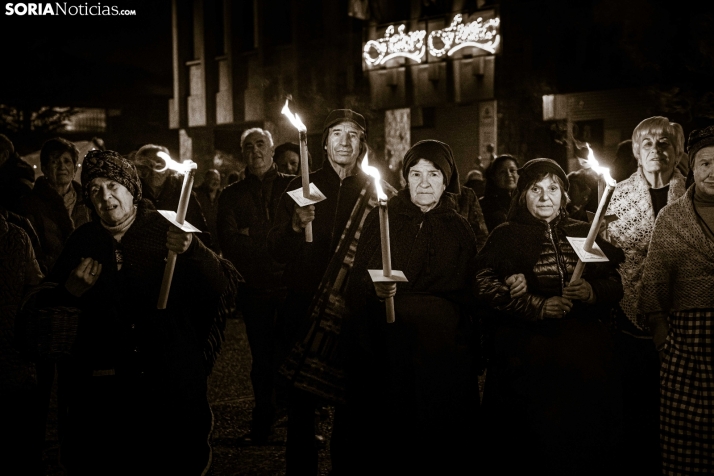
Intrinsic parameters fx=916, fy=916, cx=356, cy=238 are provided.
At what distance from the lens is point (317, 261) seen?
5.16 m

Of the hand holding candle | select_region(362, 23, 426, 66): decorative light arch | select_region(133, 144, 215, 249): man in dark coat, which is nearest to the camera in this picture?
the hand holding candle

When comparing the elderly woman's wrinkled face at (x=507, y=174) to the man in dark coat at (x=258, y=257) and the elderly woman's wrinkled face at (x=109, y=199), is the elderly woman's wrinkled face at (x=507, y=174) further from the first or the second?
the elderly woman's wrinkled face at (x=109, y=199)

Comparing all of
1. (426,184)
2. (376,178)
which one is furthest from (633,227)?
(376,178)

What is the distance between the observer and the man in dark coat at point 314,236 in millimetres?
4859

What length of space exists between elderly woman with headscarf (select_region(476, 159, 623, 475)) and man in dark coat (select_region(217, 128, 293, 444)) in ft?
6.80

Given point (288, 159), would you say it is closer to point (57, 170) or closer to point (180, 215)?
point (57, 170)

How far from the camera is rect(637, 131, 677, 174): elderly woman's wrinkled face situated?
17.8 ft

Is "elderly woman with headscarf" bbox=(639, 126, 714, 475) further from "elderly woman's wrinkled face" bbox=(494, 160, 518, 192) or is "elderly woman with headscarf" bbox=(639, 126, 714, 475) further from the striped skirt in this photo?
"elderly woman's wrinkled face" bbox=(494, 160, 518, 192)

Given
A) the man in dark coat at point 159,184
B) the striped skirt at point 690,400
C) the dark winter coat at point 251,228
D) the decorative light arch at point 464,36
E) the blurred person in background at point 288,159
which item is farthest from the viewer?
the decorative light arch at point 464,36

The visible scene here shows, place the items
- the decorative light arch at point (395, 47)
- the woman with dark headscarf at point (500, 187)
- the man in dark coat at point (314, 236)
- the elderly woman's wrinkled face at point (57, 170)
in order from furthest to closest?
the decorative light arch at point (395, 47) → the woman with dark headscarf at point (500, 187) → the elderly woman's wrinkled face at point (57, 170) → the man in dark coat at point (314, 236)

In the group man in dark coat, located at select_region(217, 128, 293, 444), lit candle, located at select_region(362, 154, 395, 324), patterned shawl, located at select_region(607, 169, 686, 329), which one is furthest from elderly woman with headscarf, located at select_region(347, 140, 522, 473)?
man in dark coat, located at select_region(217, 128, 293, 444)

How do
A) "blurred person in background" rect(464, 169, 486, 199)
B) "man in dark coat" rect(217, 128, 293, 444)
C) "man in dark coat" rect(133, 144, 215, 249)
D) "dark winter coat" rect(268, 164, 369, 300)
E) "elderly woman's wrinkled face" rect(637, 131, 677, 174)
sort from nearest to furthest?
"dark winter coat" rect(268, 164, 369, 300)
"elderly woman's wrinkled face" rect(637, 131, 677, 174)
"man in dark coat" rect(217, 128, 293, 444)
"man in dark coat" rect(133, 144, 215, 249)
"blurred person in background" rect(464, 169, 486, 199)

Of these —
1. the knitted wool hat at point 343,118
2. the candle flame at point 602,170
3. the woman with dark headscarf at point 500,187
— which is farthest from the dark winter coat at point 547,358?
the woman with dark headscarf at point 500,187

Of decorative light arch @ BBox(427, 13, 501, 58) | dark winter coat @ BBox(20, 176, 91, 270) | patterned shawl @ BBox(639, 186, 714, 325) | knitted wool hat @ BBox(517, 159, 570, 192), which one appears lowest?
patterned shawl @ BBox(639, 186, 714, 325)
